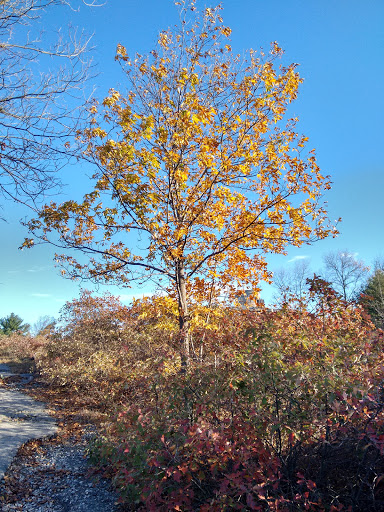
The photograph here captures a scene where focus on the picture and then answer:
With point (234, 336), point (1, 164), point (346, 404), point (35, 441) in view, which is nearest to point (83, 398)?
point (35, 441)

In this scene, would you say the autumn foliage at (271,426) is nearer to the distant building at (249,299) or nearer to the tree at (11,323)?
the distant building at (249,299)

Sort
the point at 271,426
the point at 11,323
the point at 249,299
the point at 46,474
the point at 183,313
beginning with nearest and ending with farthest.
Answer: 1. the point at 271,426
2. the point at 46,474
3. the point at 183,313
4. the point at 249,299
5. the point at 11,323

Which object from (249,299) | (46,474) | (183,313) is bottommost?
(46,474)

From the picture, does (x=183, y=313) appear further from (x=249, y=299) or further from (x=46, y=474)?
(x=46, y=474)

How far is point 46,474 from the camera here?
4.93 meters

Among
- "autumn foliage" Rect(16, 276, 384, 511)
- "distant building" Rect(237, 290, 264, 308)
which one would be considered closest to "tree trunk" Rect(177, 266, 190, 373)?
"distant building" Rect(237, 290, 264, 308)

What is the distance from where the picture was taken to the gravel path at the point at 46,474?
4047 mm

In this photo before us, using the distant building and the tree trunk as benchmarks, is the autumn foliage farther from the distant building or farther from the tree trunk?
the distant building

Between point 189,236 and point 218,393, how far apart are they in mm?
3404

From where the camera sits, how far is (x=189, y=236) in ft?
20.7

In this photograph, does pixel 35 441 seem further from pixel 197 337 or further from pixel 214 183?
pixel 214 183

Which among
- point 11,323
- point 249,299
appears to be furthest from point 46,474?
point 11,323

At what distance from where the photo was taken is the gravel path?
4047mm

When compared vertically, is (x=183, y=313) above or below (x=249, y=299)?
below
